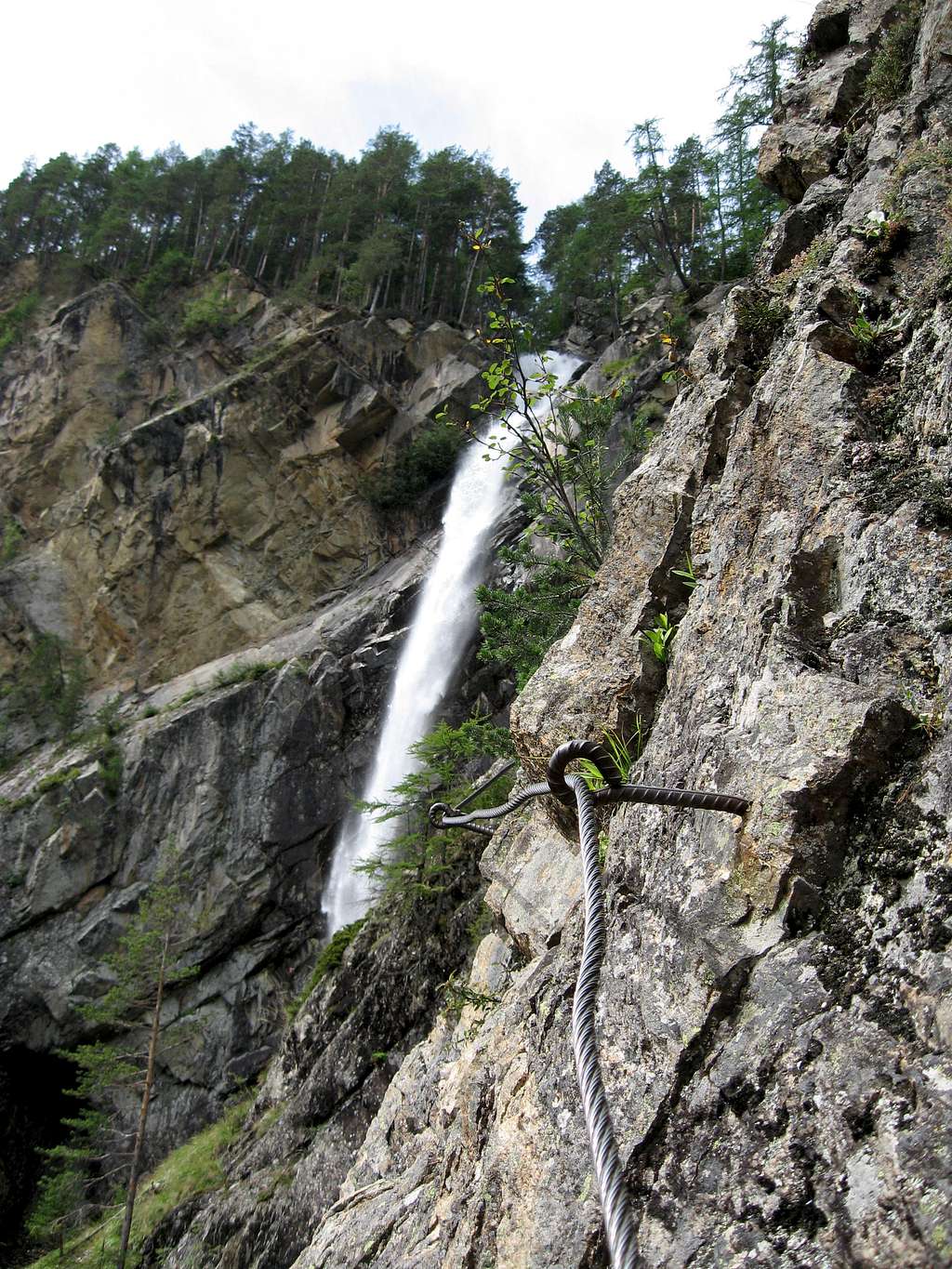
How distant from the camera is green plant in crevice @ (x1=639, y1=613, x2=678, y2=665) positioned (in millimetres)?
5551

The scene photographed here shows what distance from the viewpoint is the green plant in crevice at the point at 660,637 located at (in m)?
5.55

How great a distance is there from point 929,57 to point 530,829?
7840 millimetres

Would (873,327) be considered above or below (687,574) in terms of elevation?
above

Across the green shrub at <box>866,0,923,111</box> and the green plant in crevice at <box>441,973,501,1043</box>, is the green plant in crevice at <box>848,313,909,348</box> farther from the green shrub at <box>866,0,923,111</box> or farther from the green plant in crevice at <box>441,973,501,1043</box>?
the green plant in crevice at <box>441,973,501,1043</box>

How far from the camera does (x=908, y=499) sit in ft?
12.1

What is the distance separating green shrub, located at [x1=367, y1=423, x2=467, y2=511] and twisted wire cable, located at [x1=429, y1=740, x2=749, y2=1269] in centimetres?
2617

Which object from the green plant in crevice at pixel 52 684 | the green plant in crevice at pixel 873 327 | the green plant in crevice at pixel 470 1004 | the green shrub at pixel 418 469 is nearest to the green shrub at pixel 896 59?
the green plant in crevice at pixel 873 327

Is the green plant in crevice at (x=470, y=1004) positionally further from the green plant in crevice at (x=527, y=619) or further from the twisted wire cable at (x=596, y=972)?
the twisted wire cable at (x=596, y=972)

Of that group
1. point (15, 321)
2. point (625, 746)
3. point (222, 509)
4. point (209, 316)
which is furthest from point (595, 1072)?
point (15, 321)

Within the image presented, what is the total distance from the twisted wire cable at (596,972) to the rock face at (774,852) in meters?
0.53

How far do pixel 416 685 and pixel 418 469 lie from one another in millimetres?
10535

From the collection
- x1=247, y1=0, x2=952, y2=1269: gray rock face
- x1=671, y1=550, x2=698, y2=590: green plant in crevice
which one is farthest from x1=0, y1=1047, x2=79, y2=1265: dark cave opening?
x1=671, y1=550, x2=698, y2=590: green plant in crevice

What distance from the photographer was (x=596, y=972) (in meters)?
2.06

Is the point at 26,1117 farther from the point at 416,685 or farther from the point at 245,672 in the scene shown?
the point at 416,685
